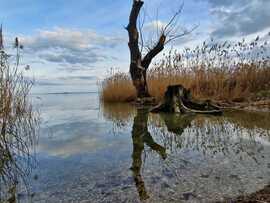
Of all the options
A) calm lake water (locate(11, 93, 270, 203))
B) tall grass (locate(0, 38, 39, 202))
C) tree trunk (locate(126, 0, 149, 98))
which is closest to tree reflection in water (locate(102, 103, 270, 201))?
calm lake water (locate(11, 93, 270, 203))

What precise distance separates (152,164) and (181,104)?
3843mm

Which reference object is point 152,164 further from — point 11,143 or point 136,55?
point 136,55

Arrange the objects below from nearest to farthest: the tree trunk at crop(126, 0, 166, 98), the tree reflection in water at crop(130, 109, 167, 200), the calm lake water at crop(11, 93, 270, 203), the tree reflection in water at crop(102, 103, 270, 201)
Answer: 1. the calm lake water at crop(11, 93, 270, 203)
2. the tree reflection in water at crop(130, 109, 167, 200)
3. the tree reflection in water at crop(102, 103, 270, 201)
4. the tree trunk at crop(126, 0, 166, 98)

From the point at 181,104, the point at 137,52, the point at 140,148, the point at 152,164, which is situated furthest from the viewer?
the point at 137,52

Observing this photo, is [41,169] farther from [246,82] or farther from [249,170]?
[246,82]

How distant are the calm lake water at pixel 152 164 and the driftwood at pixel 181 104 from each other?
182cm

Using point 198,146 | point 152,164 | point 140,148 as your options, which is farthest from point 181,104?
point 152,164

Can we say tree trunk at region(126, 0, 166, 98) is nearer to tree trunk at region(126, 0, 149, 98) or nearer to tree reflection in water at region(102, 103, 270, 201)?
tree trunk at region(126, 0, 149, 98)

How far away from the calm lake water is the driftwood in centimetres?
182

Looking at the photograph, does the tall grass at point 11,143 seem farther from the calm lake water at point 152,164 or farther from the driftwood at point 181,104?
the driftwood at point 181,104

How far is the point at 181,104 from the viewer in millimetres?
6383

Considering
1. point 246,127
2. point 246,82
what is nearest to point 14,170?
point 246,127

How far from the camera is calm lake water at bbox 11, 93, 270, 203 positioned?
2.03 meters

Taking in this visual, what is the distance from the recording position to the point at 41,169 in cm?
260
